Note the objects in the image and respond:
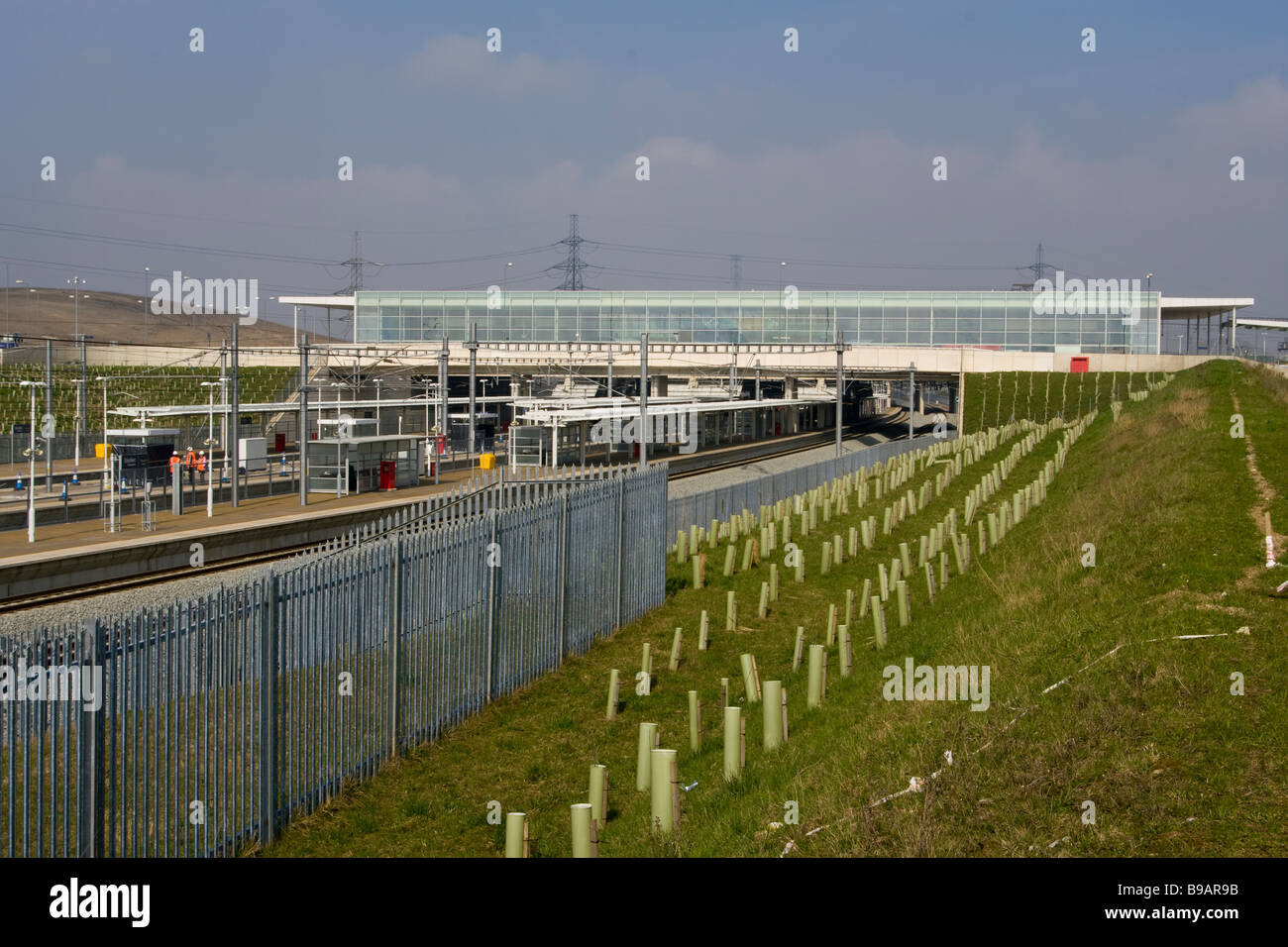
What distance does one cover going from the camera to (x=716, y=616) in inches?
591

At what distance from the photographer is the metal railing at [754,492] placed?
20672 mm

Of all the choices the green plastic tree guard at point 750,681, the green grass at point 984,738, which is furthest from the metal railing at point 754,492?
the green plastic tree guard at point 750,681

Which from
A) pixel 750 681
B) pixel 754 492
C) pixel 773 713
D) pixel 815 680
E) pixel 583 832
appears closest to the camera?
pixel 583 832

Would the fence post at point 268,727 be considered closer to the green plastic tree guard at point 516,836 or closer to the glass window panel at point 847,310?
the green plastic tree guard at point 516,836

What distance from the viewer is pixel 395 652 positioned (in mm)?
9164

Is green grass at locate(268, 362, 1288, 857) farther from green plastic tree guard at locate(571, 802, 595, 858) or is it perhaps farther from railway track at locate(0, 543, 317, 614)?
railway track at locate(0, 543, 317, 614)

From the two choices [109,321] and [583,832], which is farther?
[109,321]

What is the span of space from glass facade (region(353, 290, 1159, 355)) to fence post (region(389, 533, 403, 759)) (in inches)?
2315

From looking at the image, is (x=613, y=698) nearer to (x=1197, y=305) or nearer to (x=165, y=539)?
(x=165, y=539)

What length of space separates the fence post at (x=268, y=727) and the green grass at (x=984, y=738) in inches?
7.4

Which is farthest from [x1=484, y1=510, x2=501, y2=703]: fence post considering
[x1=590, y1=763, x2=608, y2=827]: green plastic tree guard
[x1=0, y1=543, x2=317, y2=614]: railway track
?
[x1=0, y1=543, x2=317, y2=614]: railway track

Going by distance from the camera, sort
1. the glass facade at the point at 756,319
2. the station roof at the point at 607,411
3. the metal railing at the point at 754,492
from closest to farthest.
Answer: the metal railing at the point at 754,492 < the station roof at the point at 607,411 < the glass facade at the point at 756,319

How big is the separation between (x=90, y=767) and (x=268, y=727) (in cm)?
160

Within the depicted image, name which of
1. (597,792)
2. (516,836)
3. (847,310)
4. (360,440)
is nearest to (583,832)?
(516,836)
